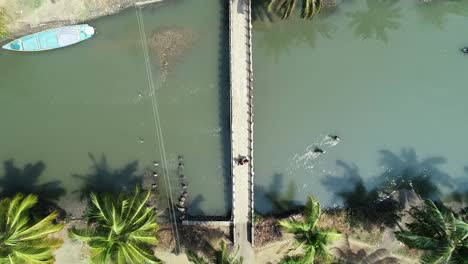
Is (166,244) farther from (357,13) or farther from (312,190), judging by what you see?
(357,13)

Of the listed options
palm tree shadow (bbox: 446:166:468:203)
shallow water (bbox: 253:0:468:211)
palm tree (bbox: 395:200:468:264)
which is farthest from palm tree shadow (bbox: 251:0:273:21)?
palm tree shadow (bbox: 446:166:468:203)

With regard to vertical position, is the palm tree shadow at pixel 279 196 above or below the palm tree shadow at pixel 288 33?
below

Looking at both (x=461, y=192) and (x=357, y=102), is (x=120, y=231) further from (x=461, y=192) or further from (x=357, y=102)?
(x=461, y=192)

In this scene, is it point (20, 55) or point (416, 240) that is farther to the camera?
point (20, 55)

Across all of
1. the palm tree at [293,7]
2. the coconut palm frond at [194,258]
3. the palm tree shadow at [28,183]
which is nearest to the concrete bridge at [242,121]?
the palm tree at [293,7]

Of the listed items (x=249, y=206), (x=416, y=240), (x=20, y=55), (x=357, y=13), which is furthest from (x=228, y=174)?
(x=20, y=55)

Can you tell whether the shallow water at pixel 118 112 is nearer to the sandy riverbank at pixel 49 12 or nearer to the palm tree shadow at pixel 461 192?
the sandy riverbank at pixel 49 12
